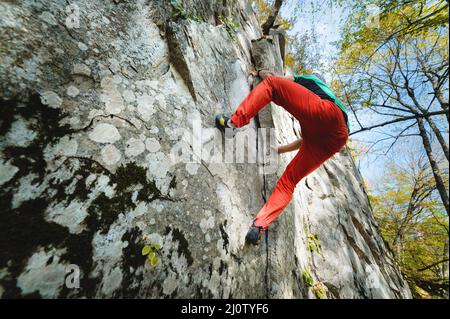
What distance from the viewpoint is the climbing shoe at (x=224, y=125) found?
7.79 ft

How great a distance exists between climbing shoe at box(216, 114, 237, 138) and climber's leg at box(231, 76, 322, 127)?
10cm

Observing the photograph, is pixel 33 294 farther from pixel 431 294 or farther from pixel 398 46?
pixel 398 46

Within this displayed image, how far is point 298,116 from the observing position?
2.51 metres

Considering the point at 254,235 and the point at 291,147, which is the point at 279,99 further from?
the point at 254,235

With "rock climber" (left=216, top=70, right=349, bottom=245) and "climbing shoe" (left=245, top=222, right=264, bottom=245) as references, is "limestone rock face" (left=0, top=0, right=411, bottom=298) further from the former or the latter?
"rock climber" (left=216, top=70, right=349, bottom=245)

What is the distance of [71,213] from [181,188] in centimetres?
78

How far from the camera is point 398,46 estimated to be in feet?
23.1

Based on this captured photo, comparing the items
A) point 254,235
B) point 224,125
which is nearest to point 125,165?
point 224,125

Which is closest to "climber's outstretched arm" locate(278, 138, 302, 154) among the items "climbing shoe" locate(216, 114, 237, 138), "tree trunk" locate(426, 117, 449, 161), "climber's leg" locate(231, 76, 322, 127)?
"climber's leg" locate(231, 76, 322, 127)

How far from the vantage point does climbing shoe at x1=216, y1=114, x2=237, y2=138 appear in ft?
7.79

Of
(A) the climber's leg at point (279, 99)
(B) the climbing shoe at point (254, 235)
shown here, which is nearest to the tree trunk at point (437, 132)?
(A) the climber's leg at point (279, 99)

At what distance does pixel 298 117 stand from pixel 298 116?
2cm

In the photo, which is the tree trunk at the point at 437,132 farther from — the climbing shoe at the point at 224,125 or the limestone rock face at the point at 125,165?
the climbing shoe at the point at 224,125
